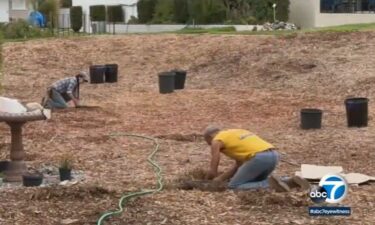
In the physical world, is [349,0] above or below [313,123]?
above

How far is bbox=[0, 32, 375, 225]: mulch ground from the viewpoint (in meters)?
7.07

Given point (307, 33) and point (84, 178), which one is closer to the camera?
point (84, 178)

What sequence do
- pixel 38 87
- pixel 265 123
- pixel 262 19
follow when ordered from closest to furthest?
pixel 265 123 → pixel 38 87 → pixel 262 19

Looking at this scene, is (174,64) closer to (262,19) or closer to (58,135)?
(58,135)

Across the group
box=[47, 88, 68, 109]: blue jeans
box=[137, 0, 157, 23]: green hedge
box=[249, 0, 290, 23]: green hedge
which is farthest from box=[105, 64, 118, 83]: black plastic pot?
box=[137, 0, 157, 23]: green hedge

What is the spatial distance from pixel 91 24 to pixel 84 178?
96.9 feet

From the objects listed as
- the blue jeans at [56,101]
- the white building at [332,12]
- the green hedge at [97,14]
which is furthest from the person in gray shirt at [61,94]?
the green hedge at [97,14]

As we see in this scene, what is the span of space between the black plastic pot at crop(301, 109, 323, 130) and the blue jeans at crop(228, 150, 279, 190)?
4.29 m

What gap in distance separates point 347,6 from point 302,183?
83.9 ft

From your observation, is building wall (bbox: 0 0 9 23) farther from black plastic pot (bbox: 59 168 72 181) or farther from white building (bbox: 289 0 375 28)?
black plastic pot (bbox: 59 168 72 181)

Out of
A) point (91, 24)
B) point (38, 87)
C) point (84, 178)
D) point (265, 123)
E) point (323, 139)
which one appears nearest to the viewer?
point (84, 178)

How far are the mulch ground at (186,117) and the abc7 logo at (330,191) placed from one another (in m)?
0.16

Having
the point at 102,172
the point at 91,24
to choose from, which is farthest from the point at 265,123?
the point at 91,24

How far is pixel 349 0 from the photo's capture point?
32062 mm
